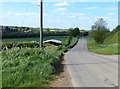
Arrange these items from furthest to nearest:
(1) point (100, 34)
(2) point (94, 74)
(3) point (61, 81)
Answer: (1) point (100, 34) < (2) point (94, 74) < (3) point (61, 81)

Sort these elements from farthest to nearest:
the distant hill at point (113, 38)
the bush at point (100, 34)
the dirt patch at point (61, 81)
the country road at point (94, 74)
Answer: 1. the bush at point (100, 34)
2. the distant hill at point (113, 38)
3. the country road at point (94, 74)
4. the dirt patch at point (61, 81)

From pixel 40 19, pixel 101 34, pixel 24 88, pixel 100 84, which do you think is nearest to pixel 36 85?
pixel 24 88

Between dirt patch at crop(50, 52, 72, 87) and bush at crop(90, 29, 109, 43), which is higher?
bush at crop(90, 29, 109, 43)

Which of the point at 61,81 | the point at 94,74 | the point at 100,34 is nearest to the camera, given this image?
the point at 61,81

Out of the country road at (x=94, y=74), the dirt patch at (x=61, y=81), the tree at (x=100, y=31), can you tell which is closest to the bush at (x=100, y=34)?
the tree at (x=100, y=31)

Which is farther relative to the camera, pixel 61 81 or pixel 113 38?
pixel 113 38

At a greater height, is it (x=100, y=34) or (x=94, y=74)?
(x=100, y=34)

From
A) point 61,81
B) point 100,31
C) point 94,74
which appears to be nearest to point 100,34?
point 100,31

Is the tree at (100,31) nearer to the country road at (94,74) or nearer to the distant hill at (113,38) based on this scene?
the distant hill at (113,38)

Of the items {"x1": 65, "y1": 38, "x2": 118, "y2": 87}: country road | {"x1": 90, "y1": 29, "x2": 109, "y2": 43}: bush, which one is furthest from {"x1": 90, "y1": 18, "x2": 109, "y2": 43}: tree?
{"x1": 65, "y1": 38, "x2": 118, "y2": 87}: country road

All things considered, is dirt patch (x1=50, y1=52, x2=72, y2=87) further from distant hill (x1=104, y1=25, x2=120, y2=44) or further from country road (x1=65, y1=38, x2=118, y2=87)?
distant hill (x1=104, y1=25, x2=120, y2=44)

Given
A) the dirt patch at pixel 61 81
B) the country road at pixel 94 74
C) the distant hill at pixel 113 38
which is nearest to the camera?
the dirt patch at pixel 61 81

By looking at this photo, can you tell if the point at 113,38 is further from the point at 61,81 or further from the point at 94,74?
the point at 61,81

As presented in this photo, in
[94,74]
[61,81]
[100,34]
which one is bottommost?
[94,74]
